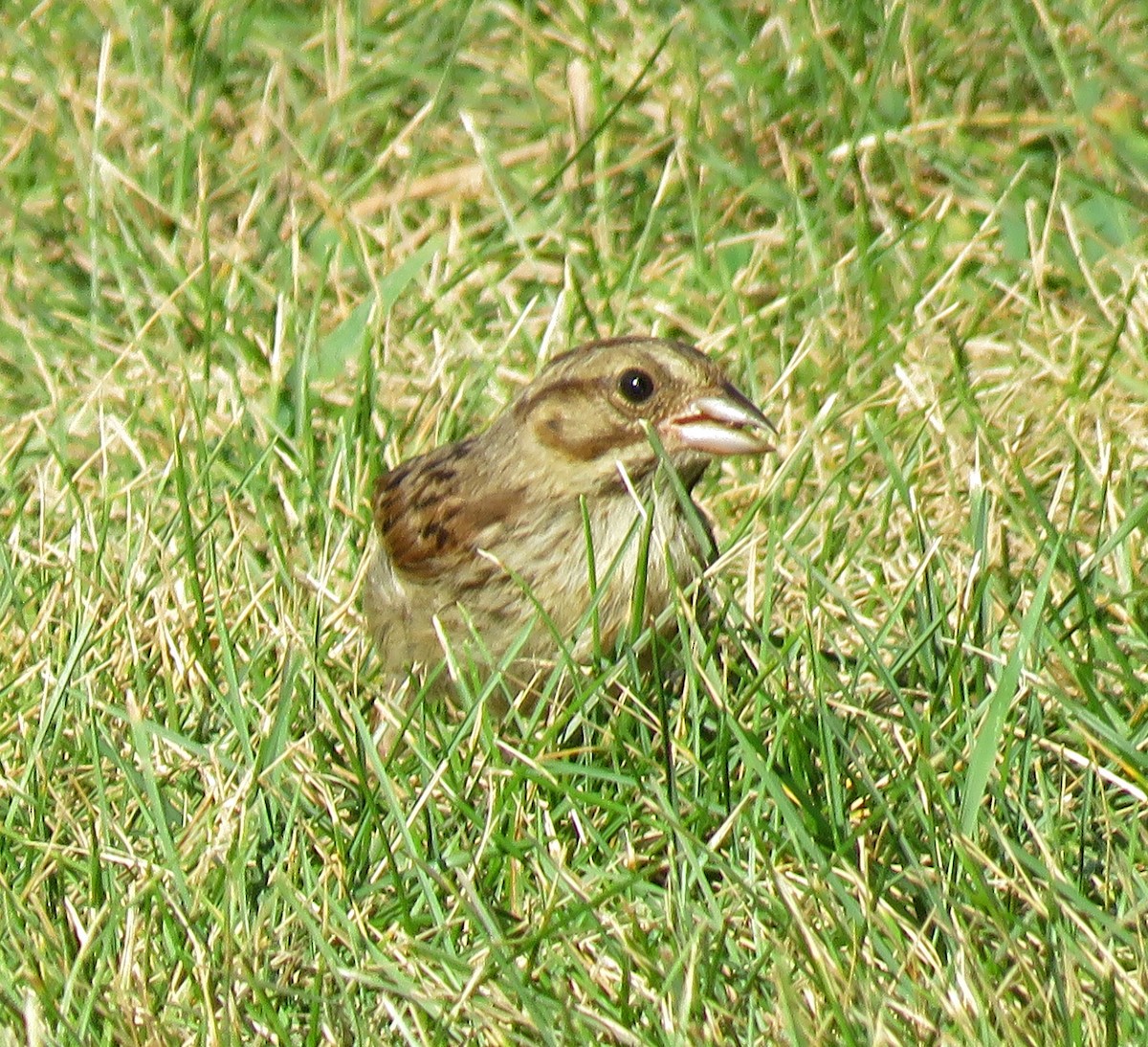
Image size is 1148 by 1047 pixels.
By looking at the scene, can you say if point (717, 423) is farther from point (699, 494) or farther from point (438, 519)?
point (699, 494)

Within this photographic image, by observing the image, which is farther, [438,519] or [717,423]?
[438,519]

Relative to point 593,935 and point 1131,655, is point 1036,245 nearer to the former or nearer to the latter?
point 1131,655

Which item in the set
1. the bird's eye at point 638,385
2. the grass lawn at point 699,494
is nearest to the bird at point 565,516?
the bird's eye at point 638,385

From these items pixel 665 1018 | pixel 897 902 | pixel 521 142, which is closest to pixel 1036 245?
pixel 521 142

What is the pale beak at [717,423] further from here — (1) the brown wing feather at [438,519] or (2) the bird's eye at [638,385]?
(1) the brown wing feather at [438,519]

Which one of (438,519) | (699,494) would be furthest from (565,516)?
(699,494)

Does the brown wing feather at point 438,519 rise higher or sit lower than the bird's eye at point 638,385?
lower
